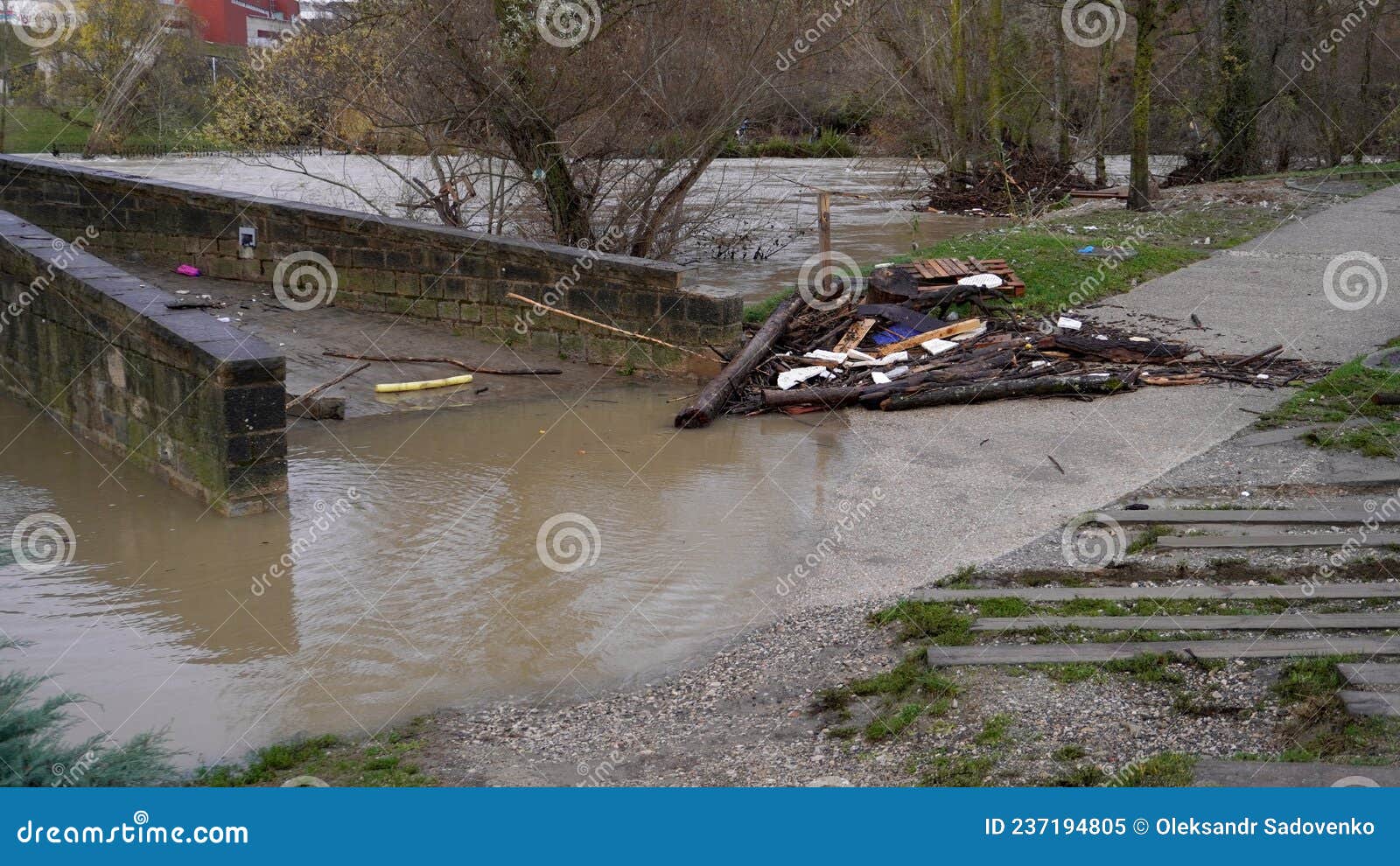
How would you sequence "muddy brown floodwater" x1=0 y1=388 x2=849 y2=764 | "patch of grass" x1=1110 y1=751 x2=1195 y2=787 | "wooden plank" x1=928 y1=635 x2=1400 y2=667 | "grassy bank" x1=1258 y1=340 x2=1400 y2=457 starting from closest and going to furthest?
"patch of grass" x1=1110 y1=751 x2=1195 y2=787 < "wooden plank" x1=928 y1=635 x2=1400 y2=667 < "muddy brown floodwater" x1=0 y1=388 x2=849 y2=764 < "grassy bank" x1=1258 y1=340 x2=1400 y2=457

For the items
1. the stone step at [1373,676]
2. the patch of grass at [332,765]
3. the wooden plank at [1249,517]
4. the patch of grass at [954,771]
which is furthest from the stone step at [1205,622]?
the patch of grass at [332,765]

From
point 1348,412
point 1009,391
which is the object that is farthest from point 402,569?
point 1348,412

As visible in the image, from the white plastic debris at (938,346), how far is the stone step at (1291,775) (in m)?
7.87

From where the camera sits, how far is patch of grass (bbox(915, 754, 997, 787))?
459 cm

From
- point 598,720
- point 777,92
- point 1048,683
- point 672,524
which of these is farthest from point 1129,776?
point 777,92

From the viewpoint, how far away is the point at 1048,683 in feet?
17.9

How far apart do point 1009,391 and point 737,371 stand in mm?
2446

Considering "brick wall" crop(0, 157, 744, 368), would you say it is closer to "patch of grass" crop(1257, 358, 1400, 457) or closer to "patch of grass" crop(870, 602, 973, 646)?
"patch of grass" crop(1257, 358, 1400, 457)

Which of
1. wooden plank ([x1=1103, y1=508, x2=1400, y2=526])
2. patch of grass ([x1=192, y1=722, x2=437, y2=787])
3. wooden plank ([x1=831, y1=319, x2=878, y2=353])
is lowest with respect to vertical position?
patch of grass ([x1=192, y1=722, x2=437, y2=787])

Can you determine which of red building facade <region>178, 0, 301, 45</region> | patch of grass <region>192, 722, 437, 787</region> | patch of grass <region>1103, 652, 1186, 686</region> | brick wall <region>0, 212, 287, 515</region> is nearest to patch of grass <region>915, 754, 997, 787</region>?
patch of grass <region>1103, 652, 1186, 686</region>

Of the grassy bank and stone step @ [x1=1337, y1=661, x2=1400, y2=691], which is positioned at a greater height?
the grassy bank

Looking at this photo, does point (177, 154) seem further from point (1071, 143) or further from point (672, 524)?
point (672, 524)

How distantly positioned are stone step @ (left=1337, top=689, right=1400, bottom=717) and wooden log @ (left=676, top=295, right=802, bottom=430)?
6353 millimetres

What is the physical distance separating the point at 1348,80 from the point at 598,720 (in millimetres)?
35530
